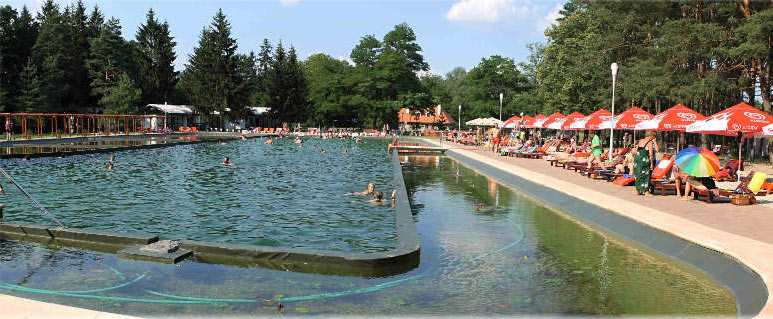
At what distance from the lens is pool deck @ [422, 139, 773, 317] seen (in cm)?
685

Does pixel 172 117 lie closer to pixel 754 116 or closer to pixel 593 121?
pixel 593 121

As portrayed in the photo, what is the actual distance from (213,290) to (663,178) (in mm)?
12562

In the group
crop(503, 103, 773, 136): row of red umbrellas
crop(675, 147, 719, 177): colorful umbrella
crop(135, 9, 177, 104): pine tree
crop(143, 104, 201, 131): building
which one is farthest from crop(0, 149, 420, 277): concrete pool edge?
crop(135, 9, 177, 104): pine tree

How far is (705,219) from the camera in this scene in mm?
9609

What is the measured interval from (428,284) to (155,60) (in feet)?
279

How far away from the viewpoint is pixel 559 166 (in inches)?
867

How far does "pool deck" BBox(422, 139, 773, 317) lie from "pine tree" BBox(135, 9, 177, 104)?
75.3 meters

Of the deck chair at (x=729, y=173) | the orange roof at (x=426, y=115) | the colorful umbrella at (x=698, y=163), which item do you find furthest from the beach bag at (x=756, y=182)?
the orange roof at (x=426, y=115)

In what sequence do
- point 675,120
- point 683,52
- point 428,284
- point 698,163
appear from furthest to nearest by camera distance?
point 683,52 → point 675,120 → point 698,163 → point 428,284

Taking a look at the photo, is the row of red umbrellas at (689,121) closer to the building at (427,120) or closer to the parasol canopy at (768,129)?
the parasol canopy at (768,129)

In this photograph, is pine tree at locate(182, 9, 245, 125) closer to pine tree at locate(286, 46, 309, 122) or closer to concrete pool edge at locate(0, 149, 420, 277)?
pine tree at locate(286, 46, 309, 122)

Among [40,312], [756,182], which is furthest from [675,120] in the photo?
[40,312]

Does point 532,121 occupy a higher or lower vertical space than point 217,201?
higher

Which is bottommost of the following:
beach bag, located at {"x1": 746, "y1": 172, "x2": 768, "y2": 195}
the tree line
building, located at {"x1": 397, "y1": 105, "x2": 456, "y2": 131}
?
Result: beach bag, located at {"x1": 746, "y1": 172, "x2": 768, "y2": 195}
